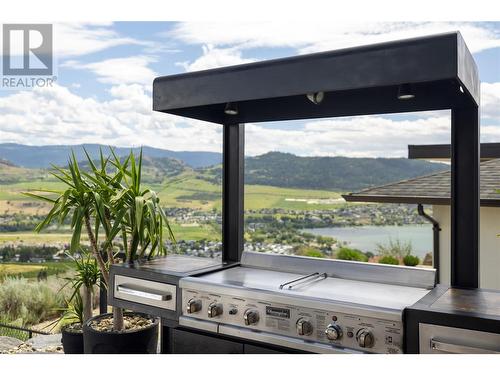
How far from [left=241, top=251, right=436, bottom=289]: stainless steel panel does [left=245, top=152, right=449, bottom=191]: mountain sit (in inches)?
37.8

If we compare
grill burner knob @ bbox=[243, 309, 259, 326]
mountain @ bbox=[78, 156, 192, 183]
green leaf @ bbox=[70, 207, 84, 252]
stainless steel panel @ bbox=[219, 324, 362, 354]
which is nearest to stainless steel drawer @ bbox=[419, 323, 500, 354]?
stainless steel panel @ bbox=[219, 324, 362, 354]

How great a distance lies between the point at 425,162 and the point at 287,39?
5.60 ft

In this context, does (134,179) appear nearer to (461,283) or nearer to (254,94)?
(254,94)

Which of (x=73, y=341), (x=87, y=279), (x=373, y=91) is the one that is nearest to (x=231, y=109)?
(x=373, y=91)

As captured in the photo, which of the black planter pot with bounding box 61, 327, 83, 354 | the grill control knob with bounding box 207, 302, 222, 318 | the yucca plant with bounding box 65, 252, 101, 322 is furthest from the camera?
the yucca plant with bounding box 65, 252, 101, 322

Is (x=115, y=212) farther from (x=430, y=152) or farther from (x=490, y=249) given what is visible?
(x=490, y=249)

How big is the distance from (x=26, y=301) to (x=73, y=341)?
5.02ft

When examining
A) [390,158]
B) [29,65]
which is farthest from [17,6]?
[390,158]

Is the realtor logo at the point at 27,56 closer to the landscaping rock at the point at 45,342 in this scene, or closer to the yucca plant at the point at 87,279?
the yucca plant at the point at 87,279

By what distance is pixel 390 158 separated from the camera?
3.49m

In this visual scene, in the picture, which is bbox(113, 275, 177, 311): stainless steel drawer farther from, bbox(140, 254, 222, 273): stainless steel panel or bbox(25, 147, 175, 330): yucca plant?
bbox(25, 147, 175, 330): yucca plant

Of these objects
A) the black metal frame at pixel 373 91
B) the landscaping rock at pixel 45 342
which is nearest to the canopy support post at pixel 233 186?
the black metal frame at pixel 373 91

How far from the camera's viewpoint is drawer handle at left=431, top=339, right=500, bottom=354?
151 cm

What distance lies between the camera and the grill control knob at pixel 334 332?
5.78 feet
